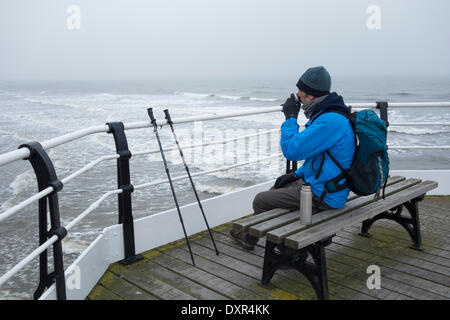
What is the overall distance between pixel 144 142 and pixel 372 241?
1295 cm

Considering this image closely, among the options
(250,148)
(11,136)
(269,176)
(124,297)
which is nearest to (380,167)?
(124,297)

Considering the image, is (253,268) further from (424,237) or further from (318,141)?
(424,237)

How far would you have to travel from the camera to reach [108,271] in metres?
3.20

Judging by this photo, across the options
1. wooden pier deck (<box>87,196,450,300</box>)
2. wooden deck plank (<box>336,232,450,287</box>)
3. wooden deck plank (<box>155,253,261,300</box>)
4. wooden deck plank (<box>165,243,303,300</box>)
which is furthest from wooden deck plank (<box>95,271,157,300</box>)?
wooden deck plank (<box>336,232,450,287</box>)

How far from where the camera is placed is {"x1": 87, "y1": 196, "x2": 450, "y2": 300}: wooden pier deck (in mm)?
2859

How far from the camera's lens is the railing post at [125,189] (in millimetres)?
3123

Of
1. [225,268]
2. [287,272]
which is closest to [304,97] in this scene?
[287,272]

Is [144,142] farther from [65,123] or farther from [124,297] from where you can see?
[124,297]

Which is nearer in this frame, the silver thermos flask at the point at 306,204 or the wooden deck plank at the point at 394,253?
the silver thermos flask at the point at 306,204

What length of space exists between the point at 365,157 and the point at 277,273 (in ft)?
3.40

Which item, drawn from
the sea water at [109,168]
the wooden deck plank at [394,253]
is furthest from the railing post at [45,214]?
the sea water at [109,168]

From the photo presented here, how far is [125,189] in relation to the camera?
3.19 m

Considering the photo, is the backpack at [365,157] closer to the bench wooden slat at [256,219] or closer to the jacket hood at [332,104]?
the jacket hood at [332,104]

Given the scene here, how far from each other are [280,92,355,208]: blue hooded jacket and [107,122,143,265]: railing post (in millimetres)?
1129
